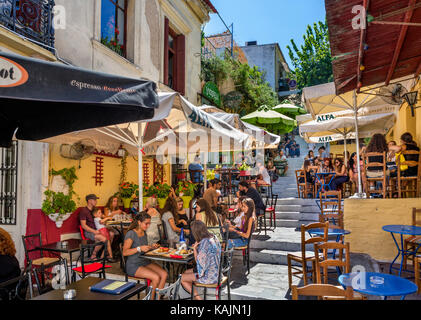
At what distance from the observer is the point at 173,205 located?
691 centimetres

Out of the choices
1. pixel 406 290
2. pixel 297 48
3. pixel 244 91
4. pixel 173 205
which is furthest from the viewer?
pixel 297 48

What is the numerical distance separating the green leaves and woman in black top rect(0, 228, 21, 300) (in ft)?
7.06

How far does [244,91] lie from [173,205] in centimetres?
1086

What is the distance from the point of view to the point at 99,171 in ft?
26.3

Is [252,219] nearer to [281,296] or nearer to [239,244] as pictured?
[239,244]

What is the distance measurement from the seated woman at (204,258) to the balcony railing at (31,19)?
184 inches

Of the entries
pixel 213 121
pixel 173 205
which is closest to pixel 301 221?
pixel 173 205

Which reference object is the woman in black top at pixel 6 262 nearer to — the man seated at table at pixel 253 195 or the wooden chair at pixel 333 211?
the wooden chair at pixel 333 211

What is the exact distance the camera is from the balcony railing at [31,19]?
217 inches

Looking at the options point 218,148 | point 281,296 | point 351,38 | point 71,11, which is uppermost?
point 71,11

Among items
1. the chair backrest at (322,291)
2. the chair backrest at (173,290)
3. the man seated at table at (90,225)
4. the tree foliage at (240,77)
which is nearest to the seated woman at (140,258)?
the chair backrest at (173,290)

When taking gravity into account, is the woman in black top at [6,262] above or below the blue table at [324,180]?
below

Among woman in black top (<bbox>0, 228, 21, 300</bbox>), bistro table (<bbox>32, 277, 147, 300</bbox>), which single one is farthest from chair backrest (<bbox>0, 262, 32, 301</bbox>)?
bistro table (<bbox>32, 277, 147, 300</bbox>)
